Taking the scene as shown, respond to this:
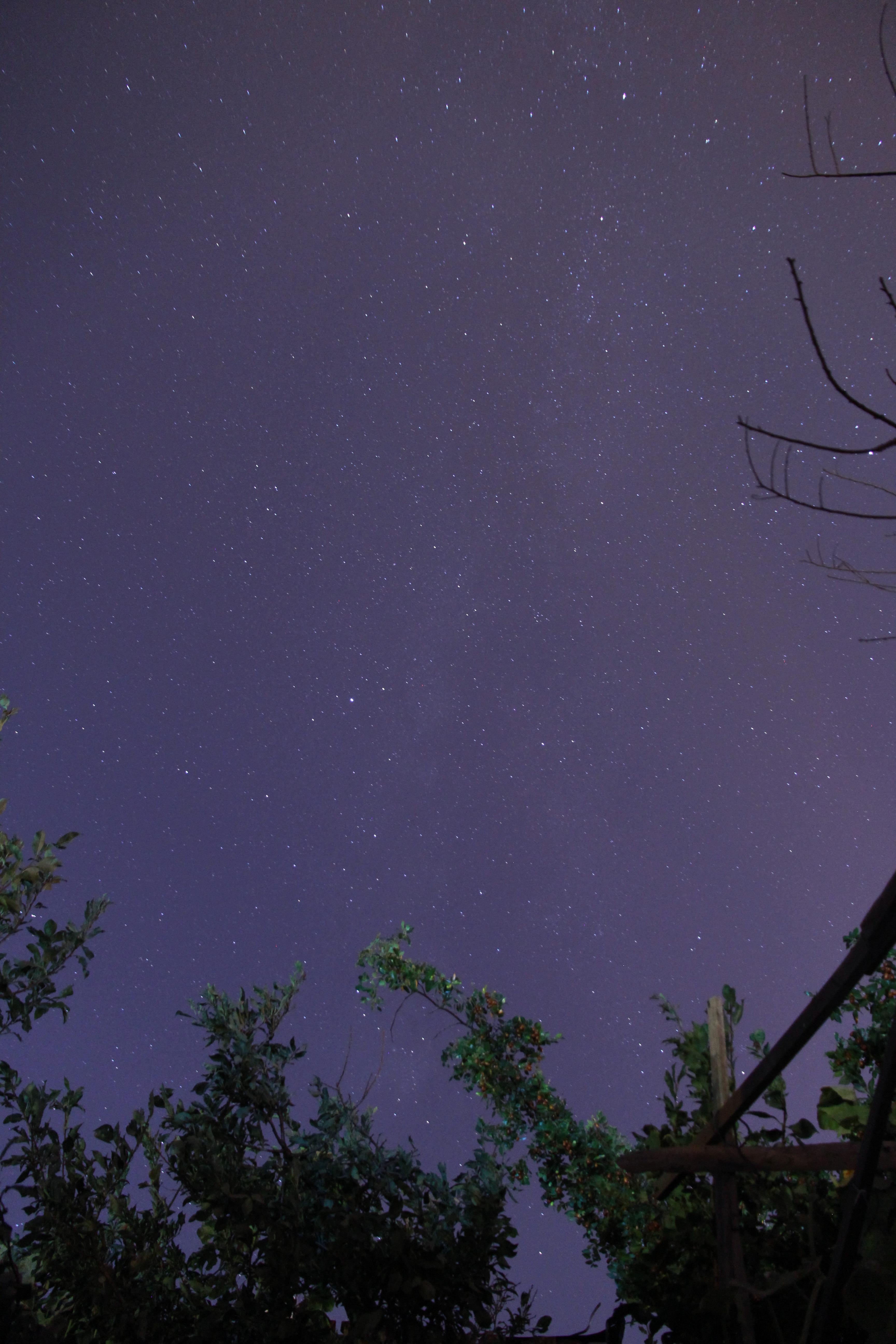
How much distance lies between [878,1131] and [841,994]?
0.48m

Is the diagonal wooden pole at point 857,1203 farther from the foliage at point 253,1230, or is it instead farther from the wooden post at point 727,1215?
the foliage at point 253,1230

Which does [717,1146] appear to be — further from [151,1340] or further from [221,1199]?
[151,1340]

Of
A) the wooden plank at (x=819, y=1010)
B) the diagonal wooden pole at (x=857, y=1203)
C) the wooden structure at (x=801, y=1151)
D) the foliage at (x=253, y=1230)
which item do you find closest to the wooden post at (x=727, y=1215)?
the wooden structure at (x=801, y=1151)

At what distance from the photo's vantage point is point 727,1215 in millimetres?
3270

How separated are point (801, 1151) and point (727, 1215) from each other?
451 millimetres

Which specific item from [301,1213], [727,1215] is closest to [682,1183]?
[727,1215]

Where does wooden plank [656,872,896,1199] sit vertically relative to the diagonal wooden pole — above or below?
above

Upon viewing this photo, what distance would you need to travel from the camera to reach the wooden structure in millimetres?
1722

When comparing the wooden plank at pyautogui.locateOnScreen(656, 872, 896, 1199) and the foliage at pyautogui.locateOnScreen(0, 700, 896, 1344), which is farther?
the foliage at pyautogui.locateOnScreen(0, 700, 896, 1344)

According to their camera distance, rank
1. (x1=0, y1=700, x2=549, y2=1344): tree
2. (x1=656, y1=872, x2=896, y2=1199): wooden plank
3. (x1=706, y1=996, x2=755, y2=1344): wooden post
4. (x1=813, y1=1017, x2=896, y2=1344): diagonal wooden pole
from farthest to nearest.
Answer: (x1=0, y1=700, x2=549, y2=1344): tree → (x1=706, y1=996, x2=755, y2=1344): wooden post → (x1=656, y1=872, x2=896, y2=1199): wooden plank → (x1=813, y1=1017, x2=896, y2=1344): diagonal wooden pole

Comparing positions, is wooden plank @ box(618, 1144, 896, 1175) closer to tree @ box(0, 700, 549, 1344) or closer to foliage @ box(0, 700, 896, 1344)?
foliage @ box(0, 700, 896, 1344)

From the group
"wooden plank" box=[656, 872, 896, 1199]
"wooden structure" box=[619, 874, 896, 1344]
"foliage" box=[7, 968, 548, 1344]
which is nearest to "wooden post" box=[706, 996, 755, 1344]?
"wooden structure" box=[619, 874, 896, 1344]

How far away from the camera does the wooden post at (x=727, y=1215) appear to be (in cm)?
271

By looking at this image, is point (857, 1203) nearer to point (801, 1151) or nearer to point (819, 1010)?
point (819, 1010)
